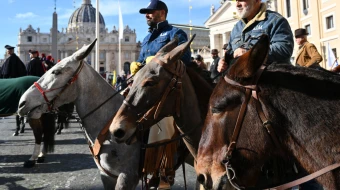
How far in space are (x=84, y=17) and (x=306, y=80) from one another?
5083 inches

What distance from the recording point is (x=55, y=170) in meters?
5.93

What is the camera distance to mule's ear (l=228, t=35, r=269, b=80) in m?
1.45

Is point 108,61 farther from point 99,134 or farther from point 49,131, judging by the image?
point 99,134

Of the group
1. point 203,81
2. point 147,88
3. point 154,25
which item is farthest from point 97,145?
point 154,25

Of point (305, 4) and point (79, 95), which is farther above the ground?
point (305, 4)

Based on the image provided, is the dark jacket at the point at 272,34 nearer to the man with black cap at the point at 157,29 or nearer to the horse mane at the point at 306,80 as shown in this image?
the horse mane at the point at 306,80

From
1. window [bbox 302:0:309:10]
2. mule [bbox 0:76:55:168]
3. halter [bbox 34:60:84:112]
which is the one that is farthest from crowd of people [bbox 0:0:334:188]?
window [bbox 302:0:309:10]

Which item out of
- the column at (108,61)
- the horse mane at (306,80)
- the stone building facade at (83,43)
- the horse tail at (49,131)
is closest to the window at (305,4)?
the horse tail at (49,131)

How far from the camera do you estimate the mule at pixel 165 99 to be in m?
2.45

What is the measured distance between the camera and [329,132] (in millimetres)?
1424

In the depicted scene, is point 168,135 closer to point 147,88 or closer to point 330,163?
point 147,88

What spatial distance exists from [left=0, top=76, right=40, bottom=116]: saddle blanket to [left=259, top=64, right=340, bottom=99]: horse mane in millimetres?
5947

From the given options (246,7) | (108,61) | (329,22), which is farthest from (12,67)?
(108,61)

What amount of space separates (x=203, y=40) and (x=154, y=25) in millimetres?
95492
